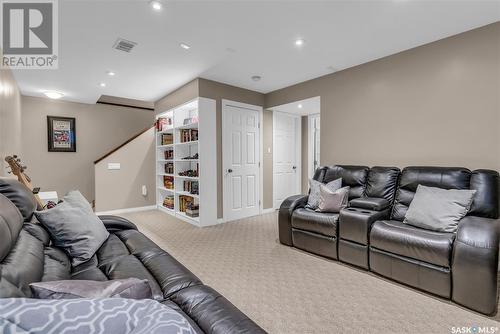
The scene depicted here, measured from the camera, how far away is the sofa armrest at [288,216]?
10.6 feet

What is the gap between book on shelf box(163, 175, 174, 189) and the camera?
17.5 ft

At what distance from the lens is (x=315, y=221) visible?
2910 millimetres

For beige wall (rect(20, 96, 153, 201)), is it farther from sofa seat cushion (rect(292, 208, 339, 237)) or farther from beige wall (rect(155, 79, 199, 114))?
sofa seat cushion (rect(292, 208, 339, 237))

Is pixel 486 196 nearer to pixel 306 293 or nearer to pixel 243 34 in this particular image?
pixel 306 293

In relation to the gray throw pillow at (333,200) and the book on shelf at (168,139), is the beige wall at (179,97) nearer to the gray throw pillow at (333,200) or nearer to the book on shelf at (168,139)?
the book on shelf at (168,139)

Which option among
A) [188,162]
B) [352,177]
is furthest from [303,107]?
[188,162]

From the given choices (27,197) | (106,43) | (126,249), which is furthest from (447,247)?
(106,43)

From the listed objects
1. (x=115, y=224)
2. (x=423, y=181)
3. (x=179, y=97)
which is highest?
(x=179, y=97)

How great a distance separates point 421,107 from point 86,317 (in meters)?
3.62

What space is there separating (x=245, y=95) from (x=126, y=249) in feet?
11.9

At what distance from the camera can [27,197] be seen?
1.67 meters

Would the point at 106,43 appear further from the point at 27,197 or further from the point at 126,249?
the point at 126,249

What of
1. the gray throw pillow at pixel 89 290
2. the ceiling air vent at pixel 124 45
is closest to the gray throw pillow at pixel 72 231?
the gray throw pillow at pixel 89 290

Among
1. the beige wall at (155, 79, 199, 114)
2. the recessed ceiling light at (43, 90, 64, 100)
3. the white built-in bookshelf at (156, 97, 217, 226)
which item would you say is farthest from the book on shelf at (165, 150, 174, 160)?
the recessed ceiling light at (43, 90, 64, 100)
